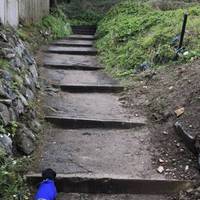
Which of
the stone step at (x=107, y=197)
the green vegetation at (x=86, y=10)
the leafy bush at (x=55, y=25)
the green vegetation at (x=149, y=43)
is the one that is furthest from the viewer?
the green vegetation at (x=86, y=10)

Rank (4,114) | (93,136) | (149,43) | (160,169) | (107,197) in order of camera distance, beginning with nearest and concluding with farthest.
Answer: (107,197)
(4,114)
(160,169)
(93,136)
(149,43)

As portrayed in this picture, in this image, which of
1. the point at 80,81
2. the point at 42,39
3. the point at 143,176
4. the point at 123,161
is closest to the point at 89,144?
the point at 123,161

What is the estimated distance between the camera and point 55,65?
1023cm

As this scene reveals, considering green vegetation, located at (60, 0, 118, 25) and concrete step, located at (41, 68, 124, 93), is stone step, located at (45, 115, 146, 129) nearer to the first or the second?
concrete step, located at (41, 68, 124, 93)

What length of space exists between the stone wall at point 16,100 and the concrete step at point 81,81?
908 millimetres

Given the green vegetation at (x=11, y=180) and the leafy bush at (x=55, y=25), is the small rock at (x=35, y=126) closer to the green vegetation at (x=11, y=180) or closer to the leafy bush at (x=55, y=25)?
the green vegetation at (x=11, y=180)

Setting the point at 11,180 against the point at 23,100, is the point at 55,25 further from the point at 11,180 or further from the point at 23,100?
the point at 11,180

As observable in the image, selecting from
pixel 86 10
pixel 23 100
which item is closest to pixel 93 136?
pixel 23 100

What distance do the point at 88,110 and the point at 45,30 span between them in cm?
756

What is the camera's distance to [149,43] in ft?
32.2

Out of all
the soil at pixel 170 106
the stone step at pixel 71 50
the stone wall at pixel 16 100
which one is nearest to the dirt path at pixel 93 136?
the soil at pixel 170 106

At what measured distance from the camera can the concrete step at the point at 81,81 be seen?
8.37 meters

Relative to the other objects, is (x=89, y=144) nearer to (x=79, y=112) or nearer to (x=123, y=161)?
(x=123, y=161)

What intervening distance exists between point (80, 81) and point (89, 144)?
319 centimetres
